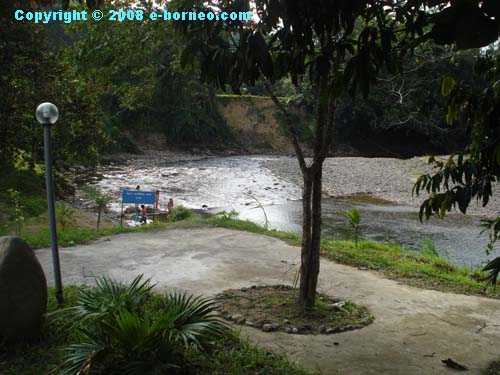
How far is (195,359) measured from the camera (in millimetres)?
3621

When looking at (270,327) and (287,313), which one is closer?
(270,327)

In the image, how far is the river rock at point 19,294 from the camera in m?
3.94

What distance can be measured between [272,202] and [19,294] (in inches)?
615

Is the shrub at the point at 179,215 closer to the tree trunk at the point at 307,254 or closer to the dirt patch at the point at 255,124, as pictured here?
the tree trunk at the point at 307,254

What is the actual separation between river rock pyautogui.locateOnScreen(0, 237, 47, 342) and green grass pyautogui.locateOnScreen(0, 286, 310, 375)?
11 cm

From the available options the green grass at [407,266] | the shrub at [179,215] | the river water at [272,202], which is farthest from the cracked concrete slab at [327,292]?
the river water at [272,202]

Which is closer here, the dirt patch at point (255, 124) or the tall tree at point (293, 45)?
the tall tree at point (293, 45)

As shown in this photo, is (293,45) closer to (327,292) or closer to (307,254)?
(307,254)

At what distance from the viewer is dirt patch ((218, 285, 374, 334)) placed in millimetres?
4754

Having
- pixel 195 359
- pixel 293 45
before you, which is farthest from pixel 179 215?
pixel 293 45

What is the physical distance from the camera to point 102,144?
1107 centimetres

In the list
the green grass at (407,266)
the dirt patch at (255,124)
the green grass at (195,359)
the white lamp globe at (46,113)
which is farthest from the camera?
the dirt patch at (255,124)

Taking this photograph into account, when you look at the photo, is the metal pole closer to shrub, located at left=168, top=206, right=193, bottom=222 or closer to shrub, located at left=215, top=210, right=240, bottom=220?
shrub, located at left=215, top=210, right=240, bottom=220

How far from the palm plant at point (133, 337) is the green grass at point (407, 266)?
4.11 meters
